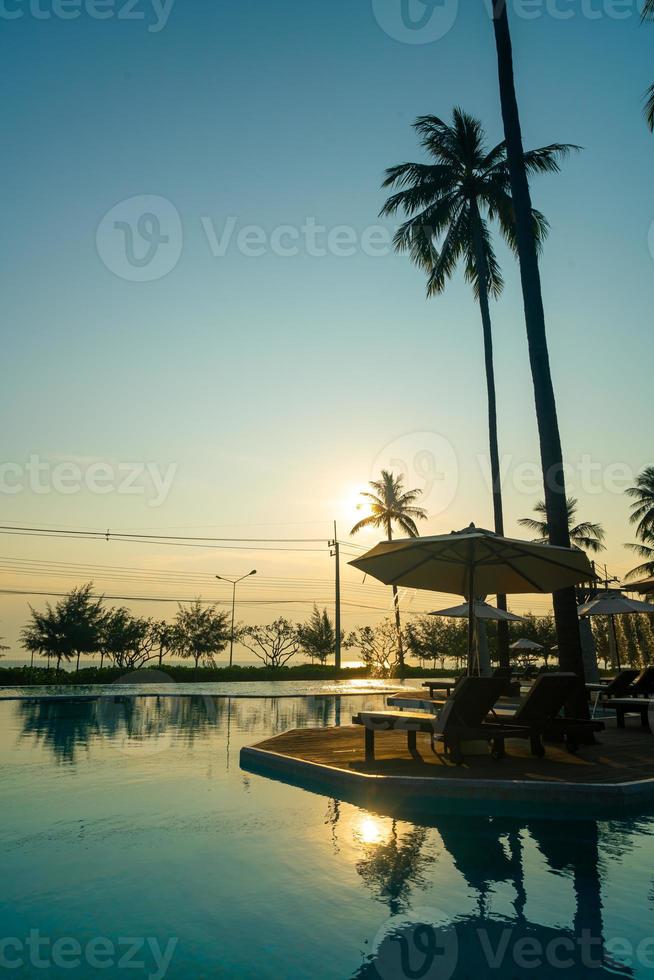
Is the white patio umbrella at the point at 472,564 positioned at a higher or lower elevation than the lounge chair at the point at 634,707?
higher

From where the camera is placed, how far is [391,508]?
51.2 metres

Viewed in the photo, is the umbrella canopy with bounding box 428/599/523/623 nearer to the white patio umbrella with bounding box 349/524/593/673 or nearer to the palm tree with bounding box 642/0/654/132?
the white patio umbrella with bounding box 349/524/593/673

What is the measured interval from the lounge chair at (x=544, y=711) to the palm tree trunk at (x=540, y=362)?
1.59 m

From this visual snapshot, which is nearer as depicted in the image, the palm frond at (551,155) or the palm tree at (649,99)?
the palm tree at (649,99)

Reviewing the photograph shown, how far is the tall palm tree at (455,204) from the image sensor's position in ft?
77.2

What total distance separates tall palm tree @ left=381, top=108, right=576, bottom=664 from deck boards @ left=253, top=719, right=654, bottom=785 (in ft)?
40.2

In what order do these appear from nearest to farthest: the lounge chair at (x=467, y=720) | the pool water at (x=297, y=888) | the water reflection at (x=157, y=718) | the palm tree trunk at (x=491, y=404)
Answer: the pool water at (x=297, y=888) < the lounge chair at (x=467, y=720) < the water reflection at (x=157, y=718) < the palm tree trunk at (x=491, y=404)

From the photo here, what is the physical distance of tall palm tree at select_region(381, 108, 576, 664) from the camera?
23531mm

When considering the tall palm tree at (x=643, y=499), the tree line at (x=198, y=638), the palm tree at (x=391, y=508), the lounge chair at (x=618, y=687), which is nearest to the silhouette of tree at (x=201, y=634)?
the tree line at (x=198, y=638)

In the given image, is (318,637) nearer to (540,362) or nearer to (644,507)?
(644,507)

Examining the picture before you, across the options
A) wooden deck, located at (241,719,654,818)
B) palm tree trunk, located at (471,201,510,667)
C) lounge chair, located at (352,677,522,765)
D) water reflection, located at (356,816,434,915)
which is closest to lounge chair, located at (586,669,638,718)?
wooden deck, located at (241,719,654,818)

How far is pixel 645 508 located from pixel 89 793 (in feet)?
164

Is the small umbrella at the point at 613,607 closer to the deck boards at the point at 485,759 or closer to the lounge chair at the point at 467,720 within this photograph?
the deck boards at the point at 485,759

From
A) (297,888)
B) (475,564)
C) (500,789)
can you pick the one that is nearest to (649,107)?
(475,564)
